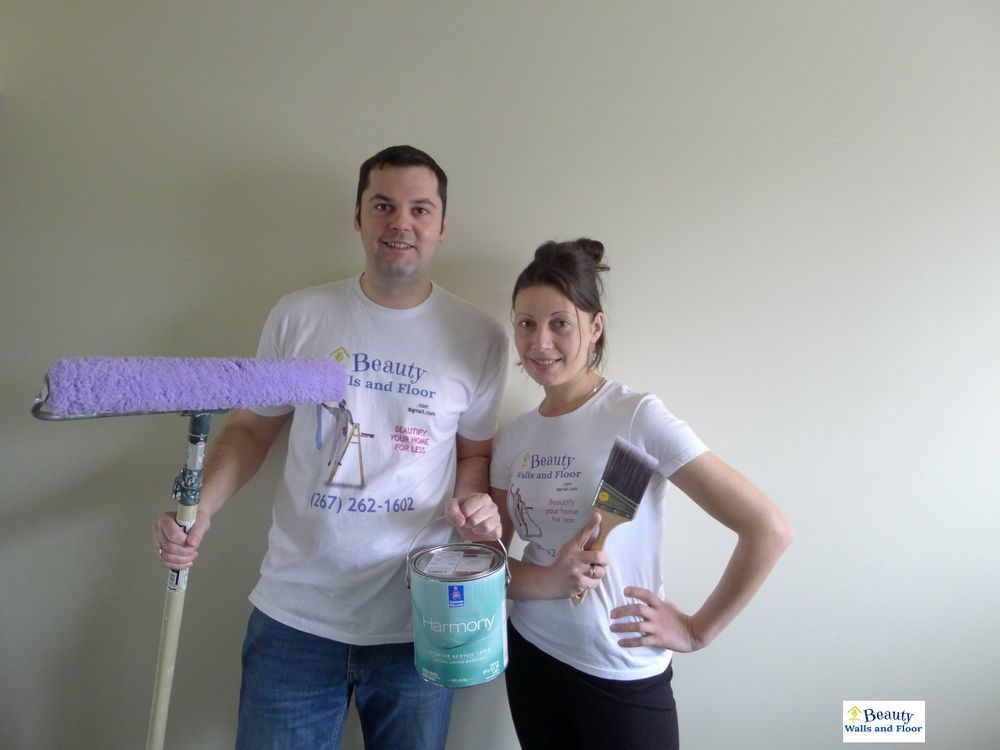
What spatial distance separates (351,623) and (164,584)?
54 cm

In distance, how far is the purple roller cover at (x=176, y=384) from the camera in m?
0.55

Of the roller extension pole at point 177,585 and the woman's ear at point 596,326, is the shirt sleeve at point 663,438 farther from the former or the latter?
the roller extension pole at point 177,585

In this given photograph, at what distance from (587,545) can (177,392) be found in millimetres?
635

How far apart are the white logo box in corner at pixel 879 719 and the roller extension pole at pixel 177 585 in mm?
1332

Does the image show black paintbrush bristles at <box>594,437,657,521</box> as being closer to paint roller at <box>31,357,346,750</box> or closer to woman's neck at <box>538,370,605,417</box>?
woman's neck at <box>538,370,605,417</box>

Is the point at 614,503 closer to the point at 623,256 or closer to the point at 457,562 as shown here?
the point at 457,562

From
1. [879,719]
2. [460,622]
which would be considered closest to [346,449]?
[460,622]

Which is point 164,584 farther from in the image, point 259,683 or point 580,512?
point 580,512

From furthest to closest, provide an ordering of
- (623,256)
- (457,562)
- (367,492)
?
1. (623,256)
2. (367,492)
3. (457,562)

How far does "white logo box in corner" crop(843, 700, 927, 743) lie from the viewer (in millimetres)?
1043

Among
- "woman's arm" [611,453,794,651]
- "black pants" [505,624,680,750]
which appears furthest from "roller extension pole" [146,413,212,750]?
"woman's arm" [611,453,794,651]

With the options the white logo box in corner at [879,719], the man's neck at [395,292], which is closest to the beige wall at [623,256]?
the white logo box in corner at [879,719]

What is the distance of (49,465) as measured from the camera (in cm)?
106

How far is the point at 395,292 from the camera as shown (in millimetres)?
912
